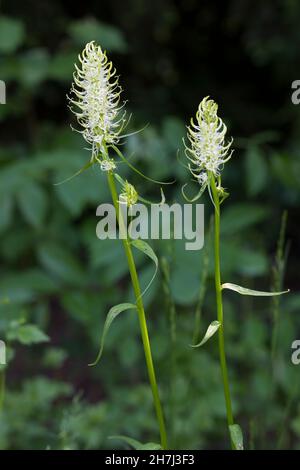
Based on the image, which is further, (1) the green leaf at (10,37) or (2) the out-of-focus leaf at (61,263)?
(1) the green leaf at (10,37)

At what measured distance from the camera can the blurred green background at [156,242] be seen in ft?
6.05

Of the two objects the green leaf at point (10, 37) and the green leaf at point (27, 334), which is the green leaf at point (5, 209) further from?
the green leaf at point (27, 334)

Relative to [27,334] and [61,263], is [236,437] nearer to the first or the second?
[27,334]

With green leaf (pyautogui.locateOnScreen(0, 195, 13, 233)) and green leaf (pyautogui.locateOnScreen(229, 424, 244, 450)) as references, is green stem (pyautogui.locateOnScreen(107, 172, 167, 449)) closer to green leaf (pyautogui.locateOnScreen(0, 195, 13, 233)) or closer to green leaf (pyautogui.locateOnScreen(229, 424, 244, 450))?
green leaf (pyautogui.locateOnScreen(229, 424, 244, 450))

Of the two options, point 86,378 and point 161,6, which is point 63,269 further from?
point 161,6

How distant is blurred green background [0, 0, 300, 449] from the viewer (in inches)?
72.6

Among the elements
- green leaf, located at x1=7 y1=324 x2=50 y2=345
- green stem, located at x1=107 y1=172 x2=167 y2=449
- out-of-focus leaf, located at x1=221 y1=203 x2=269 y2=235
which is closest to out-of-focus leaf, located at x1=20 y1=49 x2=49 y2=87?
out-of-focus leaf, located at x1=221 y1=203 x2=269 y2=235

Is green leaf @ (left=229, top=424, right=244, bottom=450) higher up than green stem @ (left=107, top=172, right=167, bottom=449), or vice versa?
green stem @ (left=107, top=172, right=167, bottom=449)

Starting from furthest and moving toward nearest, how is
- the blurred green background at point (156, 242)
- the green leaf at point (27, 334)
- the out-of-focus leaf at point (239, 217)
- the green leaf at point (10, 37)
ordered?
1. the green leaf at point (10, 37)
2. the out-of-focus leaf at point (239, 217)
3. the blurred green background at point (156, 242)
4. the green leaf at point (27, 334)

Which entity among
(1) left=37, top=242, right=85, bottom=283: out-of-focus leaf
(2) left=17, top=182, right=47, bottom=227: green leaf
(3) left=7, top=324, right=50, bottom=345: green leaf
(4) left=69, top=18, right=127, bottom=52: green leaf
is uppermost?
(4) left=69, top=18, right=127, bottom=52: green leaf

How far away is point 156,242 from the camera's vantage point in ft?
5.98

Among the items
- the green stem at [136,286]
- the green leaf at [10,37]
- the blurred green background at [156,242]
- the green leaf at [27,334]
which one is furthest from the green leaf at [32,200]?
the green stem at [136,286]
